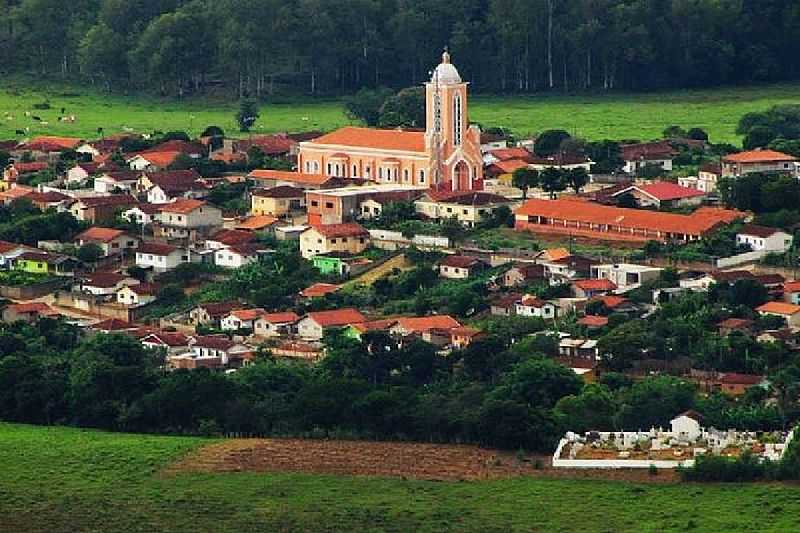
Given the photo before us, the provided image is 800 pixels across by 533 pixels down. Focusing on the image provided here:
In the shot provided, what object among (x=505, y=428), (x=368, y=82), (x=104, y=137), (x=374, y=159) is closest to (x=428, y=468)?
(x=505, y=428)

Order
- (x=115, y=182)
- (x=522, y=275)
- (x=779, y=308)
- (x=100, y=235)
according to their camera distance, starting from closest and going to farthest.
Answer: (x=779, y=308)
(x=522, y=275)
(x=100, y=235)
(x=115, y=182)

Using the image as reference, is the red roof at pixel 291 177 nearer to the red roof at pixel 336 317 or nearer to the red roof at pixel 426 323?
the red roof at pixel 336 317

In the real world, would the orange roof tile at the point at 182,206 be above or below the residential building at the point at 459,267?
above

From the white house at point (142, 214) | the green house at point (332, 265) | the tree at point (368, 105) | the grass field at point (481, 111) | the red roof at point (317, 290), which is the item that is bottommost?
the red roof at point (317, 290)

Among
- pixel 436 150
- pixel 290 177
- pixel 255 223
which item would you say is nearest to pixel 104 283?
pixel 255 223

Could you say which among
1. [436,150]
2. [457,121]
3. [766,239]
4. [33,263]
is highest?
[457,121]

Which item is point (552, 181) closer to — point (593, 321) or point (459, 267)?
point (459, 267)

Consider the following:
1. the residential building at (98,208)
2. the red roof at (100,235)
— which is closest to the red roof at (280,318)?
the red roof at (100,235)
